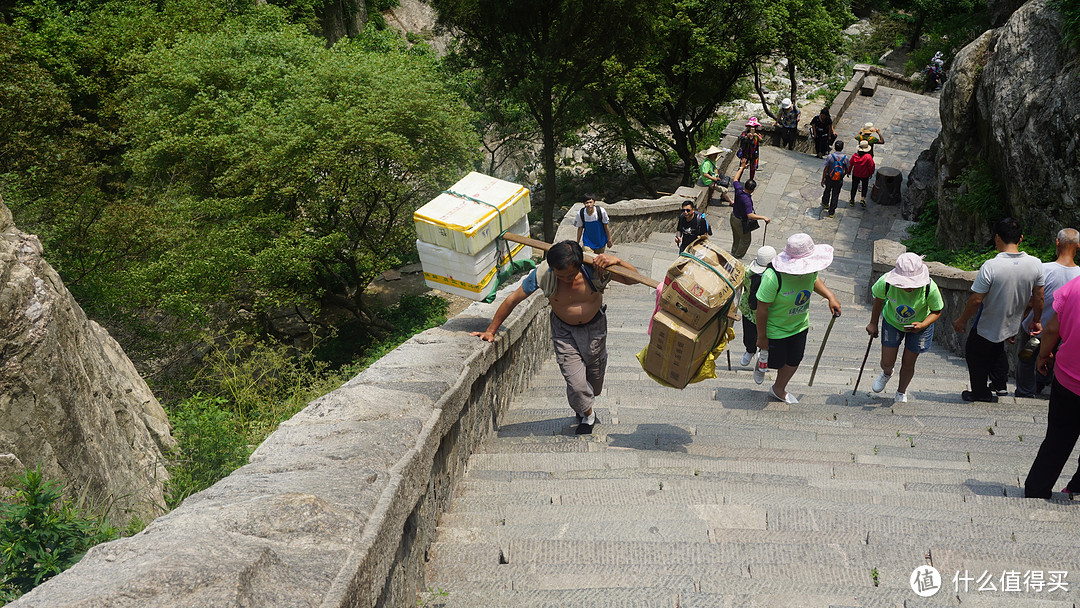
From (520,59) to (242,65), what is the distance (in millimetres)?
6623

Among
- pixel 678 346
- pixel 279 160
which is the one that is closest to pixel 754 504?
pixel 678 346

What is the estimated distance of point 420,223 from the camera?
771 cm

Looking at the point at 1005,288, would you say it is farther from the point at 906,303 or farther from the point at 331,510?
the point at 331,510

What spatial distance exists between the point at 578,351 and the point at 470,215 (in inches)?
84.4

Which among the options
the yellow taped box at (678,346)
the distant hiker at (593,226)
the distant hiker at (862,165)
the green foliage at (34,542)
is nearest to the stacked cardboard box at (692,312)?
the yellow taped box at (678,346)

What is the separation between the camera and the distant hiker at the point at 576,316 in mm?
5883

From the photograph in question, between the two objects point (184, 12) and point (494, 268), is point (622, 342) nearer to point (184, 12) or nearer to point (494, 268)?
point (494, 268)

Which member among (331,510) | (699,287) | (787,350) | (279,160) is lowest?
(279,160)

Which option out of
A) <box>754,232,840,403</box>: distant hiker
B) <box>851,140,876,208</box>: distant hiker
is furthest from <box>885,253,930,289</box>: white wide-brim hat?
<box>851,140,876,208</box>: distant hiker

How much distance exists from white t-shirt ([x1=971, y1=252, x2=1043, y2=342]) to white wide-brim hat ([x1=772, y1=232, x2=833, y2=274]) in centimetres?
133

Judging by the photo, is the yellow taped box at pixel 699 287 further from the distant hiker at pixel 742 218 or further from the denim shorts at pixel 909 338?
the distant hiker at pixel 742 218

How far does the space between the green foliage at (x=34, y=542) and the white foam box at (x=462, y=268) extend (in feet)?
13.9

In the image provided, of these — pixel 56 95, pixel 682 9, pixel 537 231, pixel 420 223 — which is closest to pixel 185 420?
pixel 420 223

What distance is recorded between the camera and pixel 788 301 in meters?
6.55
